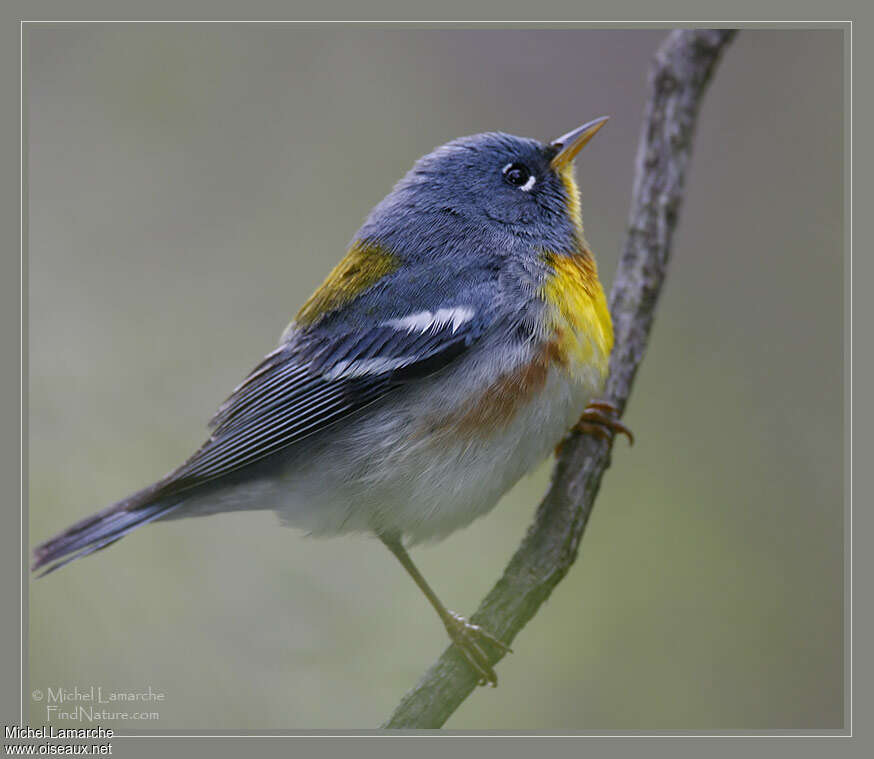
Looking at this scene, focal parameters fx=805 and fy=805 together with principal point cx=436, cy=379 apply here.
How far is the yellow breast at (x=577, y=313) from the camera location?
245 cm

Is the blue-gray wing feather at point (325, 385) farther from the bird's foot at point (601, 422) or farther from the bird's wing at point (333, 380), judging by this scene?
the bird's foot at point (601, 422)

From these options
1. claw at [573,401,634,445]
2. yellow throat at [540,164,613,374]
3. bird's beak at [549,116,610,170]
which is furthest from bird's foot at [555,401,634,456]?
bird's beak at [549,116,610,170]

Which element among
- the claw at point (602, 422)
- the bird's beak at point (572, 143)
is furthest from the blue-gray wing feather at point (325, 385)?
the bird's beak at point (572, 143)

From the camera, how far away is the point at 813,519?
10.2ft

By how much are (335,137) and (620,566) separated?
2.46m

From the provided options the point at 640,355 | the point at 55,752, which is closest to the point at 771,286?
the point at 640,355

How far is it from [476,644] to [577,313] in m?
1.06

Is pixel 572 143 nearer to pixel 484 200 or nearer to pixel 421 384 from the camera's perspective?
pixel 484 200

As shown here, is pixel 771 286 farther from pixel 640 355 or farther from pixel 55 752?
pixel 55 752

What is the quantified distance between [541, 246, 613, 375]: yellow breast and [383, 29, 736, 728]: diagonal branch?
0.98 ft

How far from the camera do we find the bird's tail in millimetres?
2514

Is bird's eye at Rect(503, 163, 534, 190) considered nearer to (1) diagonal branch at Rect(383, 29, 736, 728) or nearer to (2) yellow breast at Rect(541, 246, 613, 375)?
(2) yellow breast at Rect(541, 246, 613, 375)

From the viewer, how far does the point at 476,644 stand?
2.43 metres

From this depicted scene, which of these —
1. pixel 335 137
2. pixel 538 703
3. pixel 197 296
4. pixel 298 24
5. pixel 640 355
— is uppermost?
pixel 335 137
